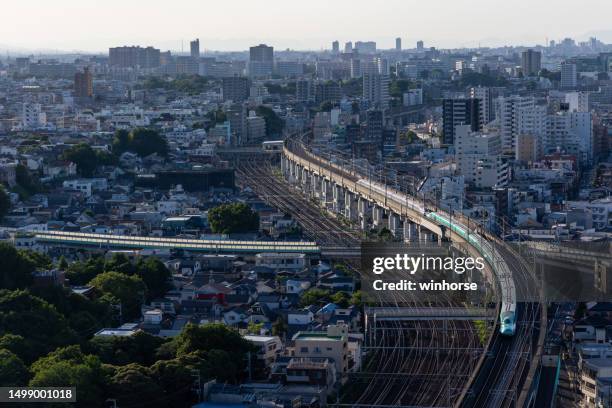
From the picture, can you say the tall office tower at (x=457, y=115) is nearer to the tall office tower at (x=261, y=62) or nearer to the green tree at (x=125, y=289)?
the green tree at (x=125, y=289)

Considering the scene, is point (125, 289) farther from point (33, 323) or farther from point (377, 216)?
point (377, 216)

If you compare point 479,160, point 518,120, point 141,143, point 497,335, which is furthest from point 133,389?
point 518,120

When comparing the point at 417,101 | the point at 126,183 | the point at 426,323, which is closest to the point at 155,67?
the point at 417,101

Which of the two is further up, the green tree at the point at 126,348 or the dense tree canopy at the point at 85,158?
the green tree at the point at 126,348

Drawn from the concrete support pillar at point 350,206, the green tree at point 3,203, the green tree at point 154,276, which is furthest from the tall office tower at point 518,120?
the green tree at point 154,276

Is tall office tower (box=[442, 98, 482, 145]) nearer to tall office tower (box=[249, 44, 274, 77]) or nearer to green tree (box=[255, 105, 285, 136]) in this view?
green tree (box=[255, 105, 285, 136])
